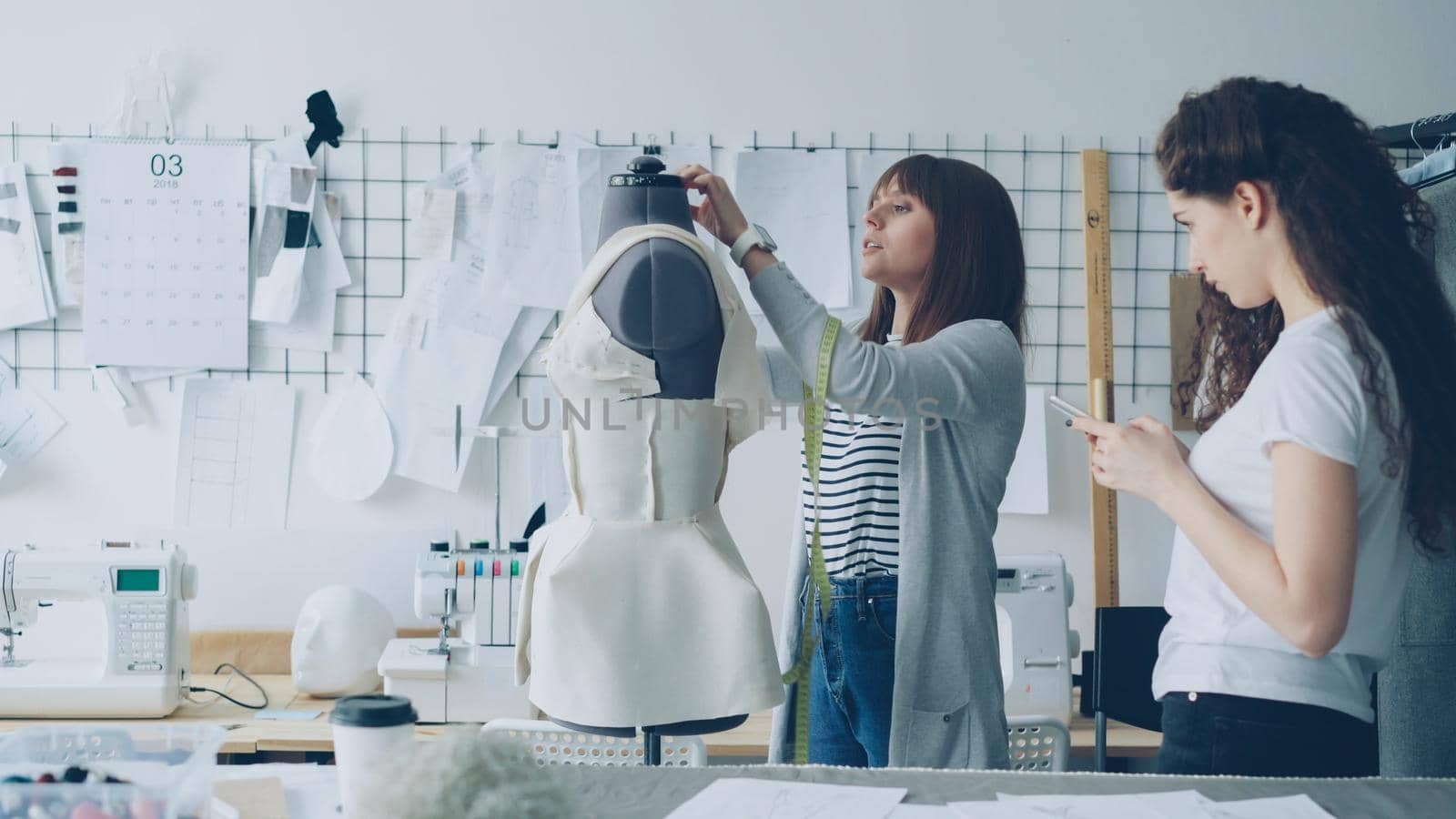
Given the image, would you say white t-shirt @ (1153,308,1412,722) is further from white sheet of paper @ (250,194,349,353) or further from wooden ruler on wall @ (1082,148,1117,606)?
white sheet of paper @ (250,194,349,353)

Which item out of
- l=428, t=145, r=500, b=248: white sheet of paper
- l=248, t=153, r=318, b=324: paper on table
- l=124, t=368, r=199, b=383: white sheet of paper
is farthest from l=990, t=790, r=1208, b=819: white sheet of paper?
l=124, t=368, r=199, b=383: white sheet of paper

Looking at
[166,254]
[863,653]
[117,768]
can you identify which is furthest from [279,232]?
[117,768]

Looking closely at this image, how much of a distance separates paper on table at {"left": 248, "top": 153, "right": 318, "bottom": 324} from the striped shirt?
1598 mm

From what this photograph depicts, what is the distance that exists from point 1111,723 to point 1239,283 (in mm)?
1486

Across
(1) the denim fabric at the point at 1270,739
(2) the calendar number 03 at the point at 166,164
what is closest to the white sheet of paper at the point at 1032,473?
(1) the denim fabric at the point at 1270,739

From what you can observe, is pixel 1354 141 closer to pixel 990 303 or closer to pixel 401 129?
pixel 990 303

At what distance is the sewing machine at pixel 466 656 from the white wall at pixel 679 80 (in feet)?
1.29

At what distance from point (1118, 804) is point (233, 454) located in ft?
7.41

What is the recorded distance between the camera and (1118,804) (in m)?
1.17

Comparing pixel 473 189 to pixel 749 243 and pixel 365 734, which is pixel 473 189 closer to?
pixel 749 243

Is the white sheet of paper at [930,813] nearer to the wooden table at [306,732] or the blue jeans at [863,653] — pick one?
the blue jeans at [863,653]

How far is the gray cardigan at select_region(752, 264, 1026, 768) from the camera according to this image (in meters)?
1.62

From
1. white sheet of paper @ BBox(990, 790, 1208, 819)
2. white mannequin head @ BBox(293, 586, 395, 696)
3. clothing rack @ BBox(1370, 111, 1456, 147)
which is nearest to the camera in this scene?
white sheet of paper @ BBox(990, 790, 1208, 819)

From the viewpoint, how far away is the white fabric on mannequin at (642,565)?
1.45 metres
